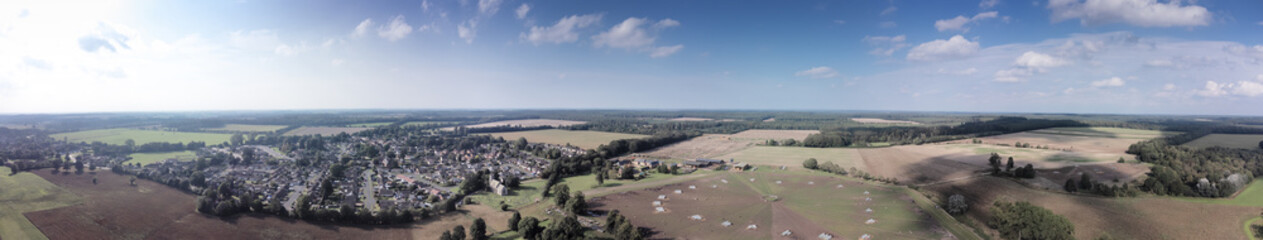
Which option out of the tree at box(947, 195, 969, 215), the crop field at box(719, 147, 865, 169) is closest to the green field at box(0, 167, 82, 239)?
the tree at box(947, 195, 969, 215)

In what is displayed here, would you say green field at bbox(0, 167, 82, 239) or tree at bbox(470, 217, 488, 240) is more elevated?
green field at bbox(0, 167, 82, 239)

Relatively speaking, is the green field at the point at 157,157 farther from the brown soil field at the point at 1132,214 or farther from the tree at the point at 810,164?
the brown soil field at the point at 1132,214

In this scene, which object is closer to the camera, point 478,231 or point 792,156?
point 478,231

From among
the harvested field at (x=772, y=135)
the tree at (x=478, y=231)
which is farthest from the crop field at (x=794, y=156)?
the tree at (x=478, y=231)

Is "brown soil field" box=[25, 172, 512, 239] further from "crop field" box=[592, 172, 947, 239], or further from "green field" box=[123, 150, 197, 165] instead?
"green field" box=[123, 150, 197, 165]

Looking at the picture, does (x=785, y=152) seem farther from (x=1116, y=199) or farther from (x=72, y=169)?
(x=72, y=169)

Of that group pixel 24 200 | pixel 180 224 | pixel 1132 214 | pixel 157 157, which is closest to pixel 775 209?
pixel 1132 214

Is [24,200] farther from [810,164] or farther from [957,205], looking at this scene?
[957,205]
